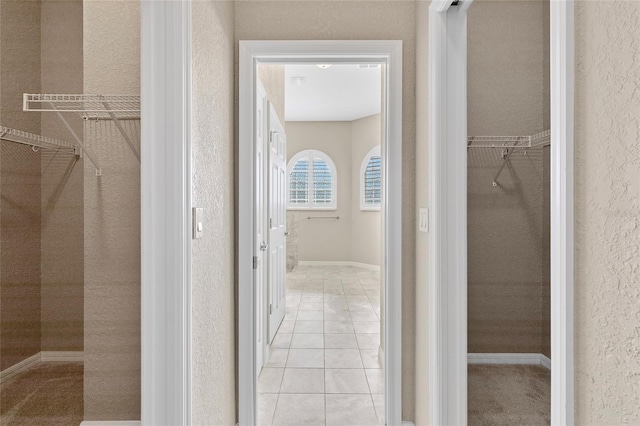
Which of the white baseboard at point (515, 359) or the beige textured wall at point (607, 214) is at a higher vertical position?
the beige textured wall at point (607, 214)

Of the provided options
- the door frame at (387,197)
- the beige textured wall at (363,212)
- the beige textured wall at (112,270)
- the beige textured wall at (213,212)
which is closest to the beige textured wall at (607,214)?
the beige textured wall at (213,212)

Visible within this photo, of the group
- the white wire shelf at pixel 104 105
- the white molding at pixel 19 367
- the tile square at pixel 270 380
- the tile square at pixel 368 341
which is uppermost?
the white wire shelf at pixel 104 105

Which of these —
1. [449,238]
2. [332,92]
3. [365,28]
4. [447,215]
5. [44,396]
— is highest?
[332,92]

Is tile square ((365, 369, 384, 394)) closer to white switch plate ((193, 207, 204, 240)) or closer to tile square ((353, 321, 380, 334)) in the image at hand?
tile square ((353, 321, 380, 334))

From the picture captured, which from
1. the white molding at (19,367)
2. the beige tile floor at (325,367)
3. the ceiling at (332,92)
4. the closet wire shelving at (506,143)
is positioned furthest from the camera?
the ceiling at (332,92)

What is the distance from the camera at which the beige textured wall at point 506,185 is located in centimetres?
236

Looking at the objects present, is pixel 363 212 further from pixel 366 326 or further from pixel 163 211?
pixel 163 211

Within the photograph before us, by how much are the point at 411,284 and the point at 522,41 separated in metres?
1.67

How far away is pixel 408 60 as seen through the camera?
213 centimetres

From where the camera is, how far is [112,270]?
201 centimetres

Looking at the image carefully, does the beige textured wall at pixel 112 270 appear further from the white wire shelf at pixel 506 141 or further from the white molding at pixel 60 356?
the white wire shelf at pixel 506 141

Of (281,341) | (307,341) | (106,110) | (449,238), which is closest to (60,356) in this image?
(281,341)

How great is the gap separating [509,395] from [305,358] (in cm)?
162

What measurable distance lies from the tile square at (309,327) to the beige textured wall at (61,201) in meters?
2.00
